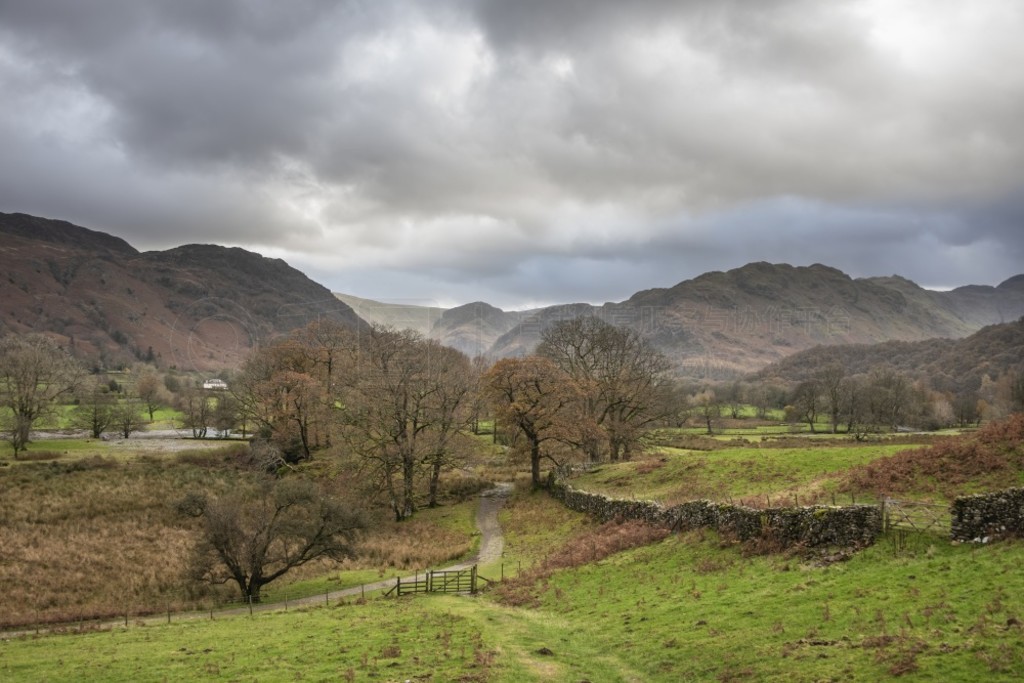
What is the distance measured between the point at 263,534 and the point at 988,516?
38516mm

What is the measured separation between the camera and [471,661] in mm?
19781

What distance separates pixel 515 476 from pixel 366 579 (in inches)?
1350

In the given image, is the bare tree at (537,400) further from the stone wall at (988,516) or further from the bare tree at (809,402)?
the bare tree at (809,402)

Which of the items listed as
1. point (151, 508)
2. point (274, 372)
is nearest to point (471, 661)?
point (151, 508)

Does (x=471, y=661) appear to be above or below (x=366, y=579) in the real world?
above

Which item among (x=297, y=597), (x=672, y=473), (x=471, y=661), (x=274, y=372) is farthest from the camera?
(x=274, y=372)

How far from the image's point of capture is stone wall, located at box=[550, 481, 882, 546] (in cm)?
2481

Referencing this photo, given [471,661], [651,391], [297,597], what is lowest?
[297,597]

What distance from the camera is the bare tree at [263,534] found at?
38406mm

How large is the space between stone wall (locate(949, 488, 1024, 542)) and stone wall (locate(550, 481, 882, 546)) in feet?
9.39

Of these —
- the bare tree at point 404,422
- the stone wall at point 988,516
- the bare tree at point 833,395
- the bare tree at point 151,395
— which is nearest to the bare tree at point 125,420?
the bare tree at point 151,395

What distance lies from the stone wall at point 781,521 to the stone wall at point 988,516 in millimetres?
2861

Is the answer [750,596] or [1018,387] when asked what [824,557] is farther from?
[1018,387]

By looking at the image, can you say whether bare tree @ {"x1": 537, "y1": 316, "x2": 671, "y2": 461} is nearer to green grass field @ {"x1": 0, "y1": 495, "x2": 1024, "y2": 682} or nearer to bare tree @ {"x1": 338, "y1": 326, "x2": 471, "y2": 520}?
bare tree @ {"x1": 338, "y1": 326, "x2": 471, "y2": 520}
